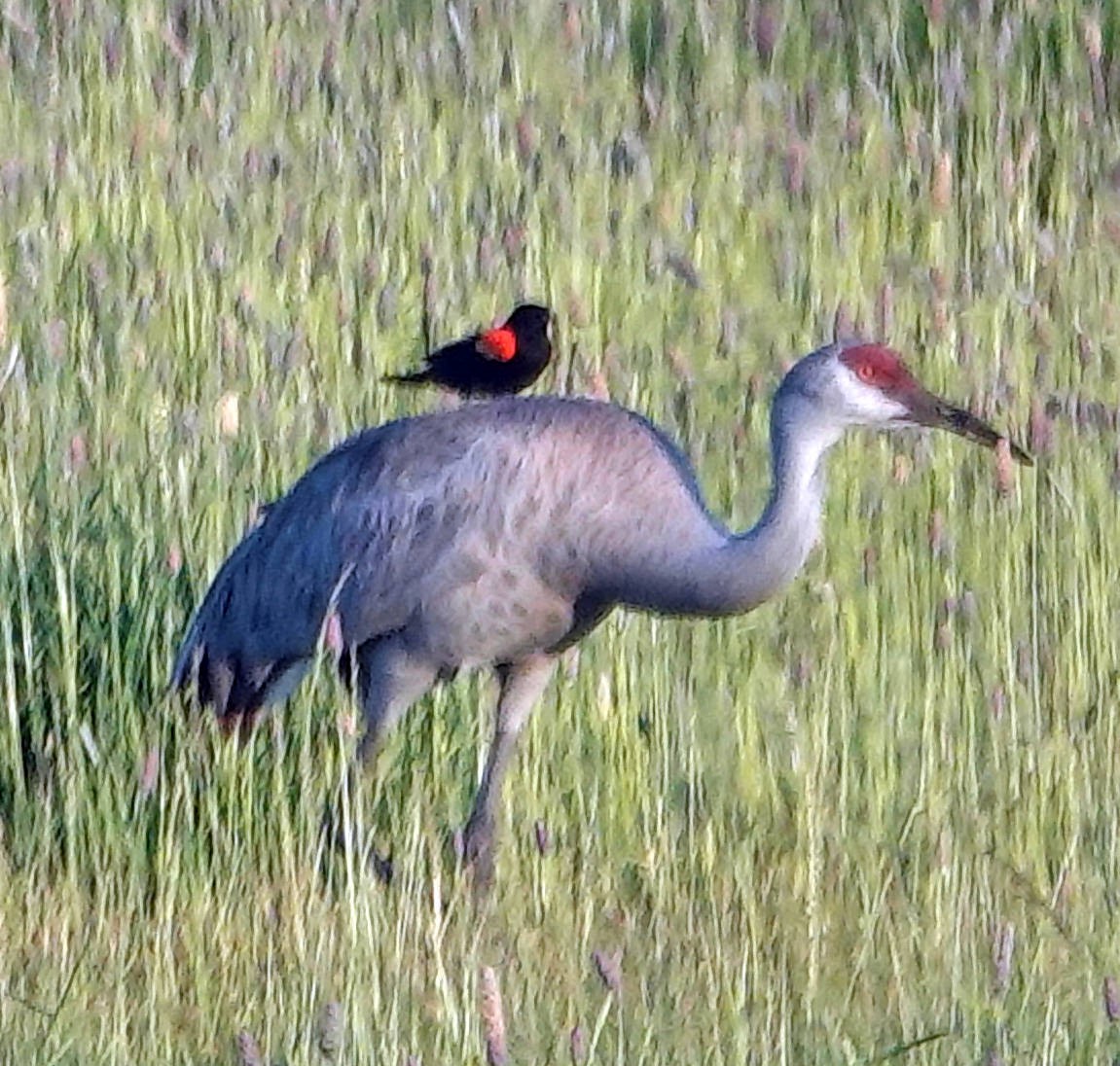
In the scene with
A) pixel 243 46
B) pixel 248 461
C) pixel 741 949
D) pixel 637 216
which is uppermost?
pixel 243 46

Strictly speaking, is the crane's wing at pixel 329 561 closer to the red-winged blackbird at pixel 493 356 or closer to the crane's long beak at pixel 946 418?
the red-winged blackbird at pixel 493 356

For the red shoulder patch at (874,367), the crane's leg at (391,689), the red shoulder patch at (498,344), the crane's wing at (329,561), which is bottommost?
the crane's leg at (391,689)

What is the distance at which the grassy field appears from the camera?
3.90 m

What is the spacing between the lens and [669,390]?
5.38 m

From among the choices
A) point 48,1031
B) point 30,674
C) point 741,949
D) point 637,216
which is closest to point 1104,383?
point 637,216

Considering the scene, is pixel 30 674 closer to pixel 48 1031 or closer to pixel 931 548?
pixel 48 1031

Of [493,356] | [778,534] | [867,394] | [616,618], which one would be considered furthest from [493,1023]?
[493,356]

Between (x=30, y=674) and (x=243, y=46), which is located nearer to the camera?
(x=30, y=674)

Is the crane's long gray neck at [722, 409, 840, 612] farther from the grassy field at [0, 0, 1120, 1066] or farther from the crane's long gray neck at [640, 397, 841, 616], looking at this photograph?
the grassy field at [0, 0, 1120, 1066]

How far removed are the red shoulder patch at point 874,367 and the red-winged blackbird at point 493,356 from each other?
96 cm

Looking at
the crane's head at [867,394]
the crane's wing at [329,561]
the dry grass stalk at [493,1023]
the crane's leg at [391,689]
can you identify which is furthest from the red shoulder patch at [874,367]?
the dry grass stalk at [493,1023]

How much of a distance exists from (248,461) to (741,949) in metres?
1.42

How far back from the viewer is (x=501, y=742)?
4.80 meters

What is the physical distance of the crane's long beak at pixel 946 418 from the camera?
4.62 m
